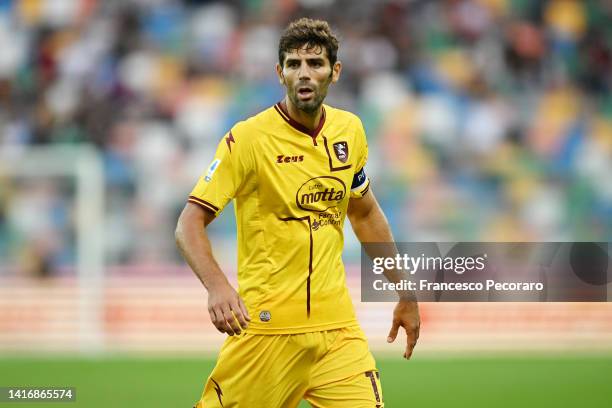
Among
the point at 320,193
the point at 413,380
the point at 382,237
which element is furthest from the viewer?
the point at 413,380

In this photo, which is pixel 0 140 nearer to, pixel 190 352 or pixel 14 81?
pixel 14 81

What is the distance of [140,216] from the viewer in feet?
46.7

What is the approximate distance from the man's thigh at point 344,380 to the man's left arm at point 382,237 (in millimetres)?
408

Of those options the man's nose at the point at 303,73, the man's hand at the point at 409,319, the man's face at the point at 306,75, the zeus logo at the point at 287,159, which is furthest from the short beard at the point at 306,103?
the man's hand at the point at 409,319

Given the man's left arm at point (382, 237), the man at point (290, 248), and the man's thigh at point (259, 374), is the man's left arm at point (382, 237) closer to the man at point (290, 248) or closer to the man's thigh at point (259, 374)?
the man at point (290, 248)

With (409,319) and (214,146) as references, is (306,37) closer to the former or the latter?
(409,319)

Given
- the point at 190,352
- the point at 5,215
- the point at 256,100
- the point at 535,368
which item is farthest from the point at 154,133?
the point at 535,368

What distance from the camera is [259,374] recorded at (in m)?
5.39

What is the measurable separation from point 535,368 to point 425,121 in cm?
525

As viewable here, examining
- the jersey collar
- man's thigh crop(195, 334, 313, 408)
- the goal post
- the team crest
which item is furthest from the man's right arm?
the goal post

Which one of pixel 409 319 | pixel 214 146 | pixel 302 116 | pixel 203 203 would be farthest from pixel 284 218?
pixel 214 146

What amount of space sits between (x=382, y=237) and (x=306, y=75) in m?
1.08

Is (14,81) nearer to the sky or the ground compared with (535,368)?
nearer to the sky

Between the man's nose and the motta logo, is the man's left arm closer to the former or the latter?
the motta logo
